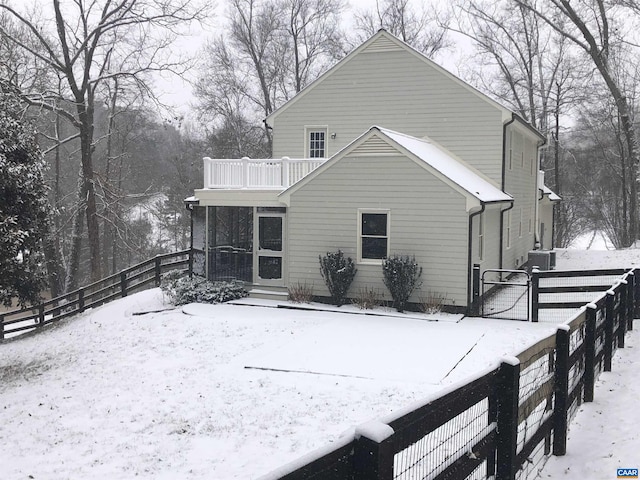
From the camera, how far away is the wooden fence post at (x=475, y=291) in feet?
47.2

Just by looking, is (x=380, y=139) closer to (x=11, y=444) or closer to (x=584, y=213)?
(x=11, y=444)

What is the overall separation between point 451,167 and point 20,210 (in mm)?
10954

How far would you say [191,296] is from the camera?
1681cm

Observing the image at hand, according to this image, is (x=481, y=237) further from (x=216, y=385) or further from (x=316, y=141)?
(x=216, y=385)

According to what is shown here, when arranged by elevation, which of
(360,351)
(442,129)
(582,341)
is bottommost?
(360,351)

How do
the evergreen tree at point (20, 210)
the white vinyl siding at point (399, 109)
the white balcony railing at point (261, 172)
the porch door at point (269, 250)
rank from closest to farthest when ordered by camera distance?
the evergreen tree at point (20, 210), the white balcony railing at point (261, 172), the porch door at point (269, 250), the white vinyl siding at point (399, 109)

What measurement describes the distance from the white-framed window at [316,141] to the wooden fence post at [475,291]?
300 inches

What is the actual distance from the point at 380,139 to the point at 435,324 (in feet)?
16.1

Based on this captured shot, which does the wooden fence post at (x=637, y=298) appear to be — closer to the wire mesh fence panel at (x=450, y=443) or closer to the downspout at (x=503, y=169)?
the downspout at (x=503, y=169)

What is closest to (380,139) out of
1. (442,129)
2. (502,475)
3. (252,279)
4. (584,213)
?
(442,129)

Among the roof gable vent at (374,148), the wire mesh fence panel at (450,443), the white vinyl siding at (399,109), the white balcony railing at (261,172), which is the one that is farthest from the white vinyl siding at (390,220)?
the wire mesh fence panel at (450,443)

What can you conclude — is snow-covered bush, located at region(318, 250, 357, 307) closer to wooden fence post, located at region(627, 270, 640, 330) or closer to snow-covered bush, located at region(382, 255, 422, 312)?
snow-covered bush, located at region(382, 255, 422, 312)

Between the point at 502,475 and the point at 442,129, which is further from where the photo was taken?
the point at 442,129

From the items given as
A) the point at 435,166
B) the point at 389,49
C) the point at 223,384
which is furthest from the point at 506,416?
the point at 389,49
